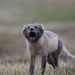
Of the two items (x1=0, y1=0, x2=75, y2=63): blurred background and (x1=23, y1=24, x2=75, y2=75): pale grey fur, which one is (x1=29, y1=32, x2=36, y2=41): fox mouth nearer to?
(x1=23, y1=24, x2=75, y2=75): pale grey fur

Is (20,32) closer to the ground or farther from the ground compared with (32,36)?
closer to the ground

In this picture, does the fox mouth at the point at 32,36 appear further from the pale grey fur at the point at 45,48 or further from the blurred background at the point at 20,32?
the blurred background at the point at 20,32

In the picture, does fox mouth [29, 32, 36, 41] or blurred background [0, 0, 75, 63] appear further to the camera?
blurred background [0, 0, 75, 63]

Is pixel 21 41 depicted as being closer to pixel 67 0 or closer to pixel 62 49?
pixel 62 49

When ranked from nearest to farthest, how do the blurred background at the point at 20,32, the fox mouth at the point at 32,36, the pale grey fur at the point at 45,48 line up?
the fox mouth at the point at 32,36 → the pale grey fur at the point at 45,48 → the blurred background at the point at 20,32

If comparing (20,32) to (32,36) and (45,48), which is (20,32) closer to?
(45,48)

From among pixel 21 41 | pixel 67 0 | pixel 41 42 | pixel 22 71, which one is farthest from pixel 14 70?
pixel 67 0

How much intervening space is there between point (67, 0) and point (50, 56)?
143 feet

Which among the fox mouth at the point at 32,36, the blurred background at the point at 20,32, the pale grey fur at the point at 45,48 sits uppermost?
the fox mouth at the point at 32,36

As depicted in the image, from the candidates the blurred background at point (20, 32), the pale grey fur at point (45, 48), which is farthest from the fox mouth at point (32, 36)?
the blurred background at point (20, 32)

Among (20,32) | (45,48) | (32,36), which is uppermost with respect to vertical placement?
(32,36)

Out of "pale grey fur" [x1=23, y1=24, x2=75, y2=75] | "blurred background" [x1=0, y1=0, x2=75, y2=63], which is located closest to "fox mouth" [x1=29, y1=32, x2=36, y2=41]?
"pale grey fur" [x1=23, y1=24, x2=75, y2=75]

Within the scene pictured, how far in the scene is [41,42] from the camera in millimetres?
9438

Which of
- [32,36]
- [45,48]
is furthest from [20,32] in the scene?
[32,36]
